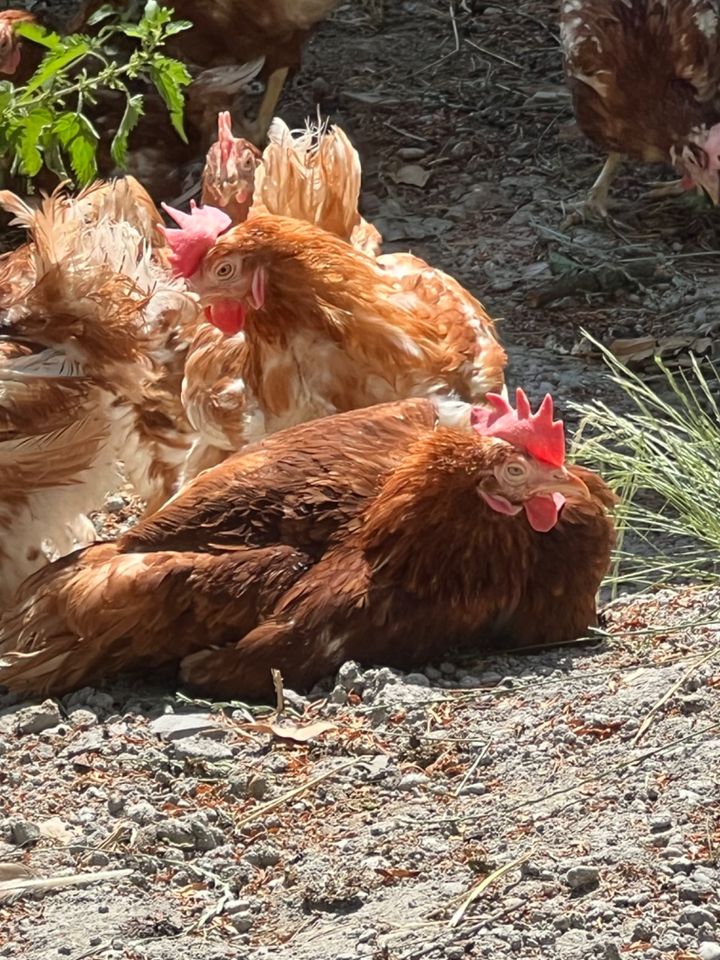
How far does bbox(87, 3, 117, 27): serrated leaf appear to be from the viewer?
620 cm

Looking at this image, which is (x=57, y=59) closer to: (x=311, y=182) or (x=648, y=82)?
(x=311, y=182)

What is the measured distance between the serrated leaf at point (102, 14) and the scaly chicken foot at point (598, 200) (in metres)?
2.15

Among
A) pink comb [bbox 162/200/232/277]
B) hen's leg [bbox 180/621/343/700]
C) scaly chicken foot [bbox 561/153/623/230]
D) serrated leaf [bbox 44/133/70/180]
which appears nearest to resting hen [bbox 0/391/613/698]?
hen's leg [bbox 180/621/343/700]

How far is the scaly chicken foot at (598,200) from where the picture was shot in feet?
23.4

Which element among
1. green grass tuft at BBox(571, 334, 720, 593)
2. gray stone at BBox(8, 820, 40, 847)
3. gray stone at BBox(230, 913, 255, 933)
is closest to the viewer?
gray stone at BBox(230, 913, 255, 933)

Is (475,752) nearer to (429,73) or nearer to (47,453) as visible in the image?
(47,453)

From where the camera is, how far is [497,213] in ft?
23.9

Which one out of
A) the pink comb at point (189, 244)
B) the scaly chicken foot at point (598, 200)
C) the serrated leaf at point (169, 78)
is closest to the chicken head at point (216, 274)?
the pink comb at point (189, 244)

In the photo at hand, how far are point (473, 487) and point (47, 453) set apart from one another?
1.17 metres

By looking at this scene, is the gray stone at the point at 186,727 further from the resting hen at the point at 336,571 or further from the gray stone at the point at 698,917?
the gray stone at the point at 698,917

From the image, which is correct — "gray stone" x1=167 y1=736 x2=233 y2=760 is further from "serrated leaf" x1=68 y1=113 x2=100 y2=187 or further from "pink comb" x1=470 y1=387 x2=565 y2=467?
"serrated leaf" x1=68 y1=113 x2=100 y2=187

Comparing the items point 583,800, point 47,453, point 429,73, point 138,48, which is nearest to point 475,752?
point 583,800

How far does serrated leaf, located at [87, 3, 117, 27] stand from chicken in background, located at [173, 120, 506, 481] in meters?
1.86

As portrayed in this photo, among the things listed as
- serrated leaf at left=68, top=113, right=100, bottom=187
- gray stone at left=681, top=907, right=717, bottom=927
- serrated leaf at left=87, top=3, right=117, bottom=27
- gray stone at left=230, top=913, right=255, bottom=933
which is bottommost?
gray stone at left=230, top=913, right=255, bottom=933
